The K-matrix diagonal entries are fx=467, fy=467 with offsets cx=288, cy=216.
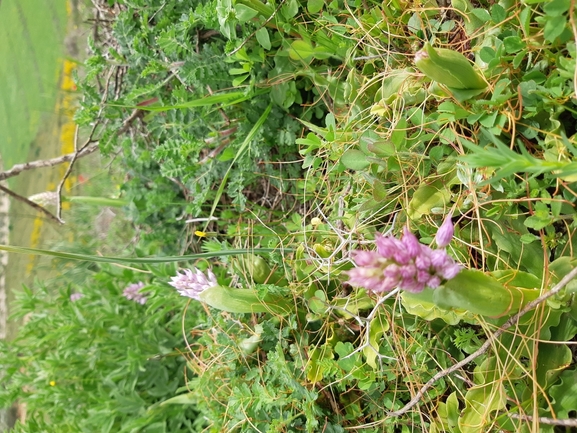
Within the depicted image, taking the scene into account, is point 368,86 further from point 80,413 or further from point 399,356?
point 80,413

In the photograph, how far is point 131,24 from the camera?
4.54ft

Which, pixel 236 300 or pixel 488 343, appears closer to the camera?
pixel 488 343

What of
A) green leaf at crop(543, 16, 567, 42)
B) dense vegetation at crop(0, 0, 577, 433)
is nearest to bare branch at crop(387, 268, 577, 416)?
dense vegetation at crop(0, 0, 577, 433)

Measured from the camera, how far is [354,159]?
987mm

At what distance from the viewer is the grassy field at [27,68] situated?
2277 millimetres

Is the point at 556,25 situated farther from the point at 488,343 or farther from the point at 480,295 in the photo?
the point at 488,343

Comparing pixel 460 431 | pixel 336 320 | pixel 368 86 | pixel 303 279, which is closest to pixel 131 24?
pixel 368 86

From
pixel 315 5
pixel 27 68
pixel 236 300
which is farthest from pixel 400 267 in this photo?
pixel 27 68

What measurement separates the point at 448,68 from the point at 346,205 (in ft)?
1.31

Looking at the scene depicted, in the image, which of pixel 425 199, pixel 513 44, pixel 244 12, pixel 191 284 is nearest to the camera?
pixel 513 44

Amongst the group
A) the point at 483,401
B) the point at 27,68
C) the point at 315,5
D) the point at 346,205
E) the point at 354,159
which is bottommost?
the point at 483,401

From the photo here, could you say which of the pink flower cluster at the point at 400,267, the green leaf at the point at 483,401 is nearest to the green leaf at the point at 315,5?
the pink flower cluster at the point at 400,267

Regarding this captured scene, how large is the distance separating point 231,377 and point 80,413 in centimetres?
90

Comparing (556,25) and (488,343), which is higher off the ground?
(556,25)
